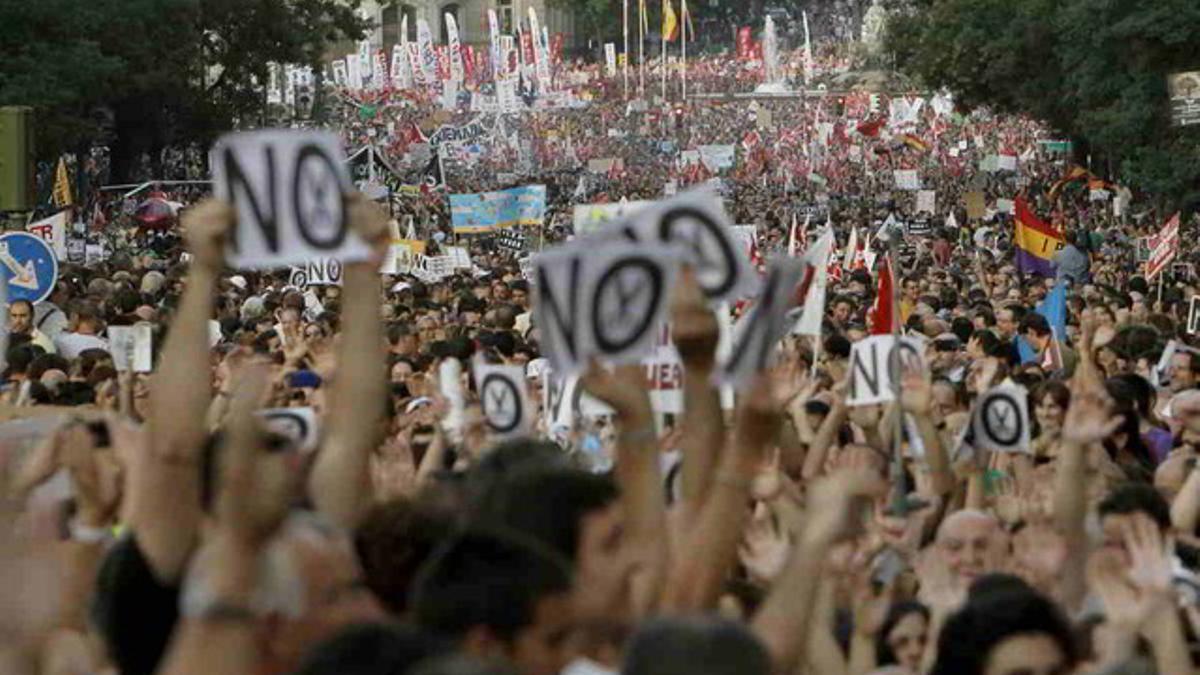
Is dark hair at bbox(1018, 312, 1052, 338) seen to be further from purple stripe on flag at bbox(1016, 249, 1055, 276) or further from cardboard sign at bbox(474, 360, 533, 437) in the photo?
purple stripe on flag at bbox(1016, 249, 1055, 276)

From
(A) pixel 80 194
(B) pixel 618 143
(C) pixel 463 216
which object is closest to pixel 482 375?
(C) pixel 463 216

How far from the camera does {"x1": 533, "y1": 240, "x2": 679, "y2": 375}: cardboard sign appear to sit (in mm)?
7129

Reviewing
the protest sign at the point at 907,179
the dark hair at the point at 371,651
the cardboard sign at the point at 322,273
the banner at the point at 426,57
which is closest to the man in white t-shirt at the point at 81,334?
the cardboard sign at the point at 322,273

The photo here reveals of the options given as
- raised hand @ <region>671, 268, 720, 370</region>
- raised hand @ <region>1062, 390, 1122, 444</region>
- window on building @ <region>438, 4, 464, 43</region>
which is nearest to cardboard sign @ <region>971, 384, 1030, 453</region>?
raised hand @ <region>1062, 390, 1122, 444</region>

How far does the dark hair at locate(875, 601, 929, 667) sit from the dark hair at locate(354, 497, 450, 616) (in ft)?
4.52

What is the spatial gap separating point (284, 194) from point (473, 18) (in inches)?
6385

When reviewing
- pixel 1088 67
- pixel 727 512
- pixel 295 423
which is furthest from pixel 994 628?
pixel 1088 67

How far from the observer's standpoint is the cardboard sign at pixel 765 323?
6.72 meters

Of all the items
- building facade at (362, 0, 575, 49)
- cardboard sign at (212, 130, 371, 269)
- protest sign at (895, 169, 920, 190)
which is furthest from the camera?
building facade at (362, 0, 575, 49)

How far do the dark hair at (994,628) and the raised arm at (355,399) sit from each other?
1227 mm

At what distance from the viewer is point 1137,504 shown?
770 cm

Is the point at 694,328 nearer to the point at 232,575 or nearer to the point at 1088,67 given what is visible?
the point at 232,575

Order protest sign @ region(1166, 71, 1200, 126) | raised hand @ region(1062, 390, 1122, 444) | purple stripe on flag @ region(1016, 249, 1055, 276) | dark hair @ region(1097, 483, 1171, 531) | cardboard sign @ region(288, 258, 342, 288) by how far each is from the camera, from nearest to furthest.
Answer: dark hair @ region(1097, 483, 1171, 531), raised hand @ region(1062, 390, 1122, 444), cardboard sign @ region(288, 258, 342, 288), purple stripe on flag @ region(1016, 249, 1055, 276), protest sign @ region(1166, 71, 1200, 126)

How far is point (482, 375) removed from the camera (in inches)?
413
